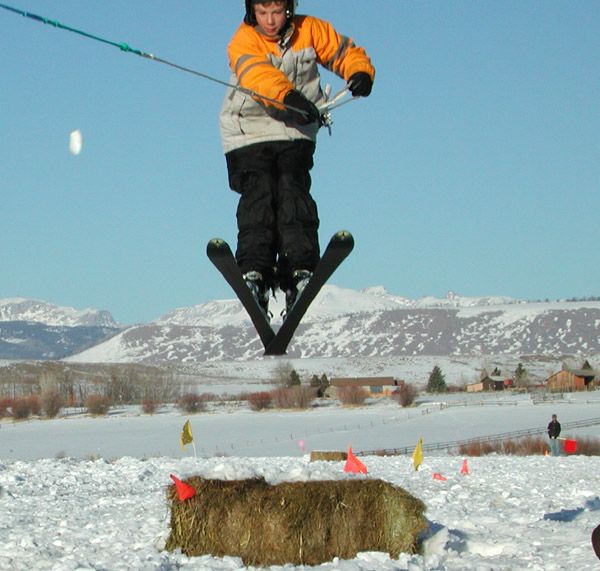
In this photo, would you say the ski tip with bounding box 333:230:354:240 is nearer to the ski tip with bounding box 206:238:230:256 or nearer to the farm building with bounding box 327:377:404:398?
the ski tip with bounding box 206:238:230:256

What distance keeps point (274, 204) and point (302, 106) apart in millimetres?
1137

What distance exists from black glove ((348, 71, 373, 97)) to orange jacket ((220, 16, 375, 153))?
69 mm

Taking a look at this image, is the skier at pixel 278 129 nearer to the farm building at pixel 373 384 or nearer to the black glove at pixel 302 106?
the black glove at pixel 302 106

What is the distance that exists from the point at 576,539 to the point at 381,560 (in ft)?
9.89

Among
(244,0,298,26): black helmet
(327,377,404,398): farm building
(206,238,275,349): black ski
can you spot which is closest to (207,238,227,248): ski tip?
(206,238,275,349): black ski

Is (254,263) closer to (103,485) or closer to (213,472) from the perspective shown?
(213,472)

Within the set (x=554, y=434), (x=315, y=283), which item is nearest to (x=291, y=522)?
(x=315, y=283)

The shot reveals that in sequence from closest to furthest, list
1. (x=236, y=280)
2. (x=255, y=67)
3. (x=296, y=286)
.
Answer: (x=255, y=67) → (x=236, y=280) → (x=296, y=286)

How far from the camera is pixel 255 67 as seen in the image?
6.45 m

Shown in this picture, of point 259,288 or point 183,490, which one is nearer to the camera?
point 259,288

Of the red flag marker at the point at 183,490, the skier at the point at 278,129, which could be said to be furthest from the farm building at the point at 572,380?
the skier at the point at 278,129

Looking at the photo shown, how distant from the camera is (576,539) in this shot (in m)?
12.6

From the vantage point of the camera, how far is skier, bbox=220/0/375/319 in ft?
21.7

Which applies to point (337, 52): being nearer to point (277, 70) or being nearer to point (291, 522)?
point (277, 70)
